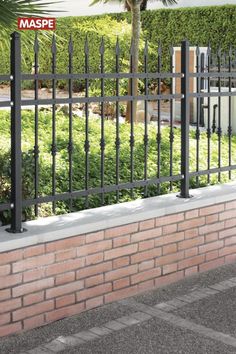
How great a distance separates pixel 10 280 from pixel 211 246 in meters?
1.98

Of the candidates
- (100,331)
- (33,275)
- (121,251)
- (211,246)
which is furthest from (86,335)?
(211,246)

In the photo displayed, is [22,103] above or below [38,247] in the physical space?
above

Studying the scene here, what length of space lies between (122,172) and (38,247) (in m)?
2.32

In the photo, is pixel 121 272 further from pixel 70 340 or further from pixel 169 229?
pixel 70 340

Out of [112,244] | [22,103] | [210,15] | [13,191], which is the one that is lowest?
[112,244]

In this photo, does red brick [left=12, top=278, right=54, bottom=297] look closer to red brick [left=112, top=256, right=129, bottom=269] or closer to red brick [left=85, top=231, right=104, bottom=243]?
red brick [left=85, top=231, right=104, bottom=243]

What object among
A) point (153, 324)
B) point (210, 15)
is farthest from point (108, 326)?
point (210, 15)

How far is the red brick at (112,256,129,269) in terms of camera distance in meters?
5.31

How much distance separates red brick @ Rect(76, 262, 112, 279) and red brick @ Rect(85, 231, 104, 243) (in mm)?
169

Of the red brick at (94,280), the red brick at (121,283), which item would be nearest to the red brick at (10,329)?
the red brick at (94,280)

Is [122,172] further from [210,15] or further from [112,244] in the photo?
[210,15]

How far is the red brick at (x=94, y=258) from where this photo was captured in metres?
5.11

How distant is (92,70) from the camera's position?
851 inches

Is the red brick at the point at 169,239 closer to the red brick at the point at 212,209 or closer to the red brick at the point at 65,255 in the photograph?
the red brick at the point at 212,209
